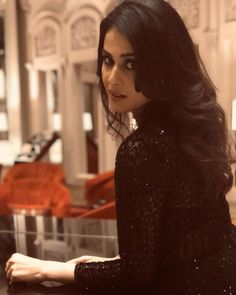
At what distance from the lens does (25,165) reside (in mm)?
5328

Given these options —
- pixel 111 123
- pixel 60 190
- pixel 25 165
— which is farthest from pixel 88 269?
pixel 25 165

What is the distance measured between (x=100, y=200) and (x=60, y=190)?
2.22 feet

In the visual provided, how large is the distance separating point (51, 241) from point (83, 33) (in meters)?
4.31

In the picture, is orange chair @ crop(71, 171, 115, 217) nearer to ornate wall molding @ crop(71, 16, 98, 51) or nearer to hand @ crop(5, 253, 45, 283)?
ornate wall molding @ crop(71, 16, 98, 51)

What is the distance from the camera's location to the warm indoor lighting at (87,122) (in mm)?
6180

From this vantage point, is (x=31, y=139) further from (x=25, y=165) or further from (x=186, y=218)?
(x=186, y=218)

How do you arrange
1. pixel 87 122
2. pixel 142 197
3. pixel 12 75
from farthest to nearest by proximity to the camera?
1. pixel 12 75
2. pixel 87 122
3. pixel 142 197

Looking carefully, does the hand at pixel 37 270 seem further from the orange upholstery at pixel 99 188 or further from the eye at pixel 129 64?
the orange upholstery at pixel 99 188

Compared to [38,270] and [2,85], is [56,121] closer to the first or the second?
[2,85]

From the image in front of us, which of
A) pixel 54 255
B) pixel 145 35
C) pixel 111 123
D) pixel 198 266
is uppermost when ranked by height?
pixel 145 35

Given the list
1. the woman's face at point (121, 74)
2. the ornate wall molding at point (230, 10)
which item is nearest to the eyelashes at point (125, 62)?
the woman's face at point (121, 74)

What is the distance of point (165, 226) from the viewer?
1.00m

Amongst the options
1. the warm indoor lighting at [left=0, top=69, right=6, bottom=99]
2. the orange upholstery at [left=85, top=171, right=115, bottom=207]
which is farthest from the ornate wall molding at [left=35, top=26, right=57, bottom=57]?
the orange upholstery at [left=85, top=171, right=115, bottom=207]

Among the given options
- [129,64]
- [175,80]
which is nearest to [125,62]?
[129,64]
